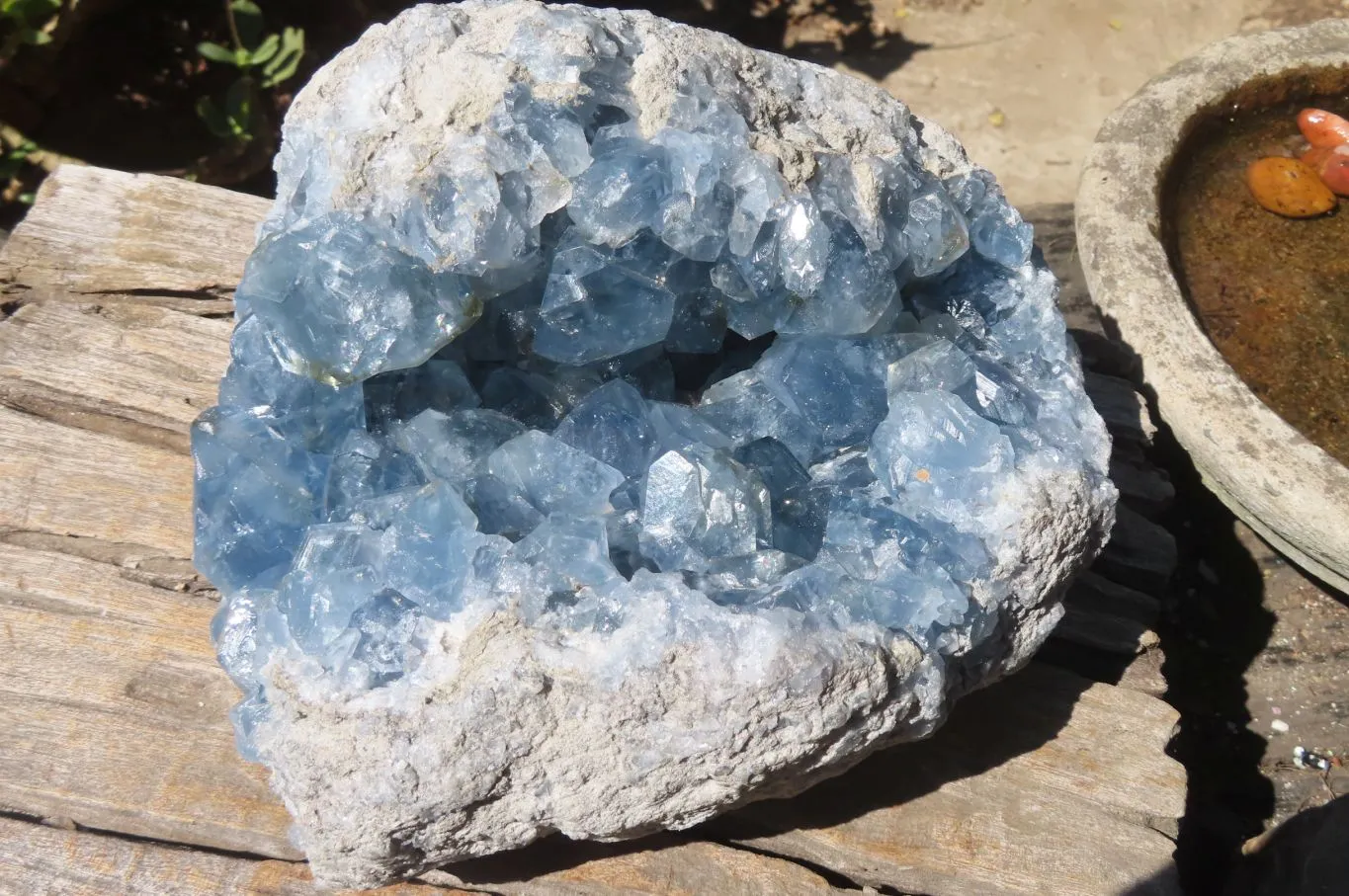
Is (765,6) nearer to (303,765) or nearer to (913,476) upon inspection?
(913,476)

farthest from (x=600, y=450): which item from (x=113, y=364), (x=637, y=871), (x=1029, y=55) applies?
(x=1029, y=55)

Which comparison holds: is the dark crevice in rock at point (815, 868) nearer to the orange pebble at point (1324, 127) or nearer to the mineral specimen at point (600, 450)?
the mineral specimen at point (600, 450)

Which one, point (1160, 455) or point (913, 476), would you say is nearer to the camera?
point (913, 476)

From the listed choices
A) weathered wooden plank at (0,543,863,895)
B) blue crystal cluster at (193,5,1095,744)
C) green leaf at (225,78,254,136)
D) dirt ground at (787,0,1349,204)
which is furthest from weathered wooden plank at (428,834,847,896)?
dirt ground at (787,0,1349,204)

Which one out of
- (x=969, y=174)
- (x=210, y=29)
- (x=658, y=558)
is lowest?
(x=210, y=29)

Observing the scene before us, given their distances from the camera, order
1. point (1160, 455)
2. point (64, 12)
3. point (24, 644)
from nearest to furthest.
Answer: point (24, 644), point (1160, 455), point (64, 12)

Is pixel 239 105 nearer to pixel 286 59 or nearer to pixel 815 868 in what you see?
pixel 286 59

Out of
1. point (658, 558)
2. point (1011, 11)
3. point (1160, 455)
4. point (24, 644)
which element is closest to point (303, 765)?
point (658, 558)
